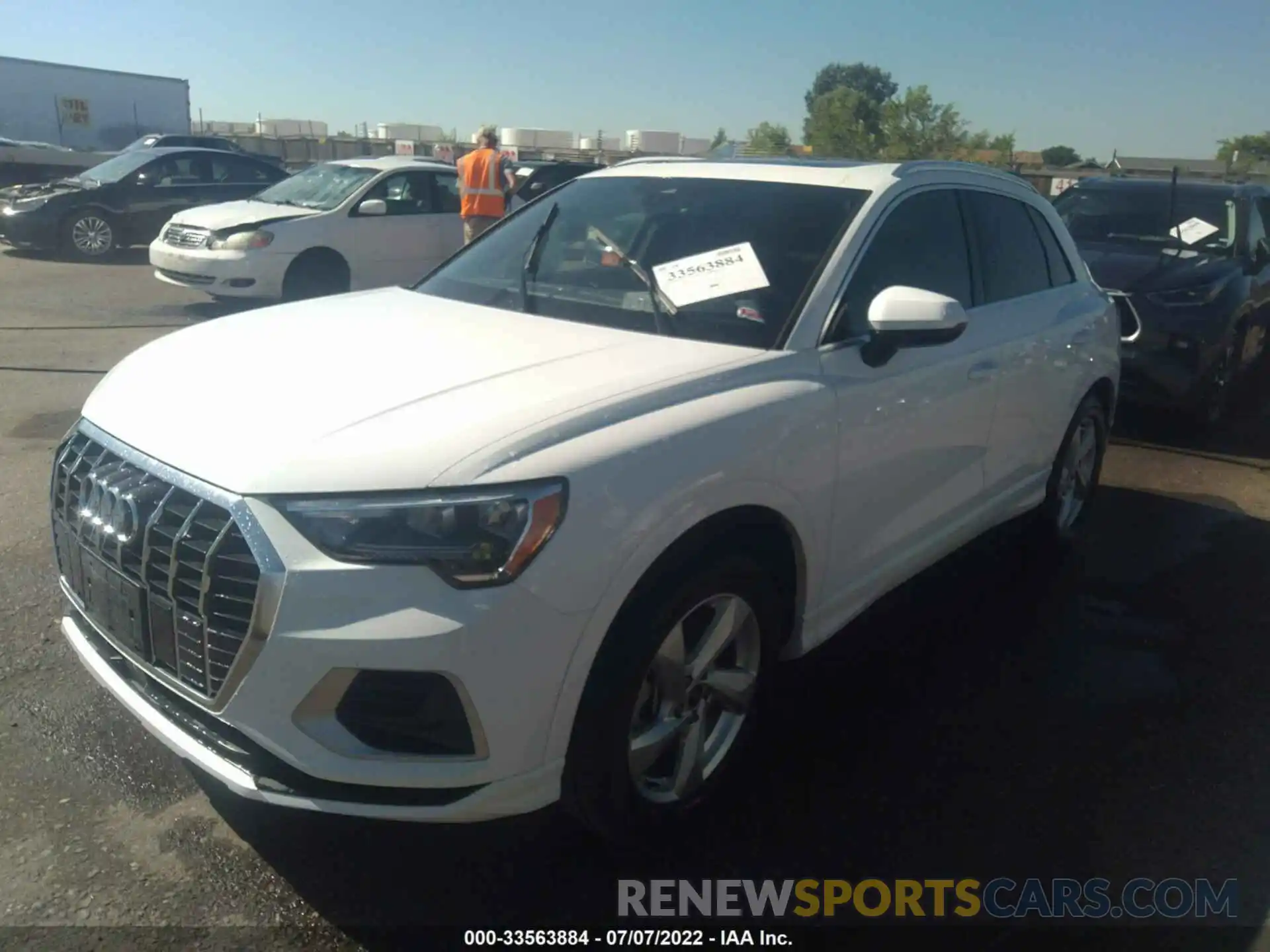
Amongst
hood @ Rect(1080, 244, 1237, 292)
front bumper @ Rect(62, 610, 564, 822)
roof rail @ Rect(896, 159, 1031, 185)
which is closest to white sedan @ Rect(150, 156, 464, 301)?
hood @ Rect(1080, 244, 1237, 292)

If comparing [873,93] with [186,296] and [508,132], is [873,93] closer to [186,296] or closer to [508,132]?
[508,132]

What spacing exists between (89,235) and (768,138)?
2429 cm

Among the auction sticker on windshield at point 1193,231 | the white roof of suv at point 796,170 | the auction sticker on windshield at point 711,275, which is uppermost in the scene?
the white roof of suv at point 796,170

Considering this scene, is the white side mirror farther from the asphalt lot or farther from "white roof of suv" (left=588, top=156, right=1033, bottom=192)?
the asphalt lot

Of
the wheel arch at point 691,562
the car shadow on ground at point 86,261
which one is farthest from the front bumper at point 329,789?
the car shadow on ground at point 86,261

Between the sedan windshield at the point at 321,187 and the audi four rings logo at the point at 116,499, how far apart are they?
30.3 feet

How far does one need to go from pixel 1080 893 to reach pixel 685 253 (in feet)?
7.28

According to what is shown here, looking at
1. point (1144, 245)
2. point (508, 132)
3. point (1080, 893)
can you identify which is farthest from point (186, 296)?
point (508, 132)

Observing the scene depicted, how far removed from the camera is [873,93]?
81125 mm

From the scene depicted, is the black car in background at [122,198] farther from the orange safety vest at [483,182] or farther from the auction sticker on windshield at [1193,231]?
the auction sticker on windshield at [1193,231]

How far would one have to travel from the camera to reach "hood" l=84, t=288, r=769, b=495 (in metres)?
2.27

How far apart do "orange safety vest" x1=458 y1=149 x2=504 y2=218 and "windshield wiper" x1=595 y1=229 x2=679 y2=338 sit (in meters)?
7.47

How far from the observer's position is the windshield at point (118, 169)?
15.0 m

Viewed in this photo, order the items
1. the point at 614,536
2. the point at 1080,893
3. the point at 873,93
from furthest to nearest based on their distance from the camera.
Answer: the point at 873,93, the point at 1080,893, the point at 614,536
